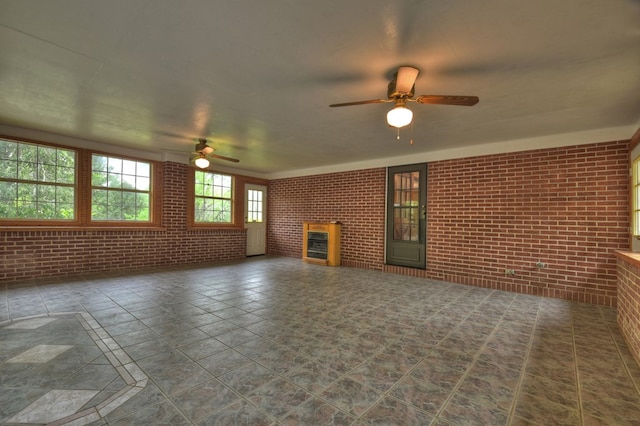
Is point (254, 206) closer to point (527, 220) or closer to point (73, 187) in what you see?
point (73, 187)

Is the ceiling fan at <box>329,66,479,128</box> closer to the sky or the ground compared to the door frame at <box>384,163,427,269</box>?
closer to the sky

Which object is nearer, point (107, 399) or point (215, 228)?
point (107, 399)

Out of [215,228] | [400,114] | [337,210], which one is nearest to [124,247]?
[215,228]

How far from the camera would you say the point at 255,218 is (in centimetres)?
898

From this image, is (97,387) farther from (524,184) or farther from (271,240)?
(271,240)

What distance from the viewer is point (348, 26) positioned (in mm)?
2121

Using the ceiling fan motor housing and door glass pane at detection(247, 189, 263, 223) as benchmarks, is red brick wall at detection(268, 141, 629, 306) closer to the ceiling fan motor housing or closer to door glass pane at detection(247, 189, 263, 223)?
the ceiling fan motor housing

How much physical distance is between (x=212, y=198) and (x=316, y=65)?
600cm

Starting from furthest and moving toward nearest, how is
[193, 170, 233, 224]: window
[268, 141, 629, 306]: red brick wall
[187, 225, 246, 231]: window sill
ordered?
[193, 170, 233, 224]: window < [187, 225, 246, 231]: window sill < [268, 141, 629, 306]: red brick wall

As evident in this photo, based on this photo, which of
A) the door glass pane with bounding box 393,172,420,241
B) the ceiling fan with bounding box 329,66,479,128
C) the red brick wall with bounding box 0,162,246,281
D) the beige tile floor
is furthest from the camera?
the door glass pane with bounding box 393,172,420,241

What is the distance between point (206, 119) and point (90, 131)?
96.6 inches

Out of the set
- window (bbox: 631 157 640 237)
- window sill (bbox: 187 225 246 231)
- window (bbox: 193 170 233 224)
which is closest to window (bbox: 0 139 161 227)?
window sill (bbox: 187 225 246 231)

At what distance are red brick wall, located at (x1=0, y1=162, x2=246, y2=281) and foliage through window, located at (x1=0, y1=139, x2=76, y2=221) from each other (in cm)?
40

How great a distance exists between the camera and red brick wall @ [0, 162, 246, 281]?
495cm
